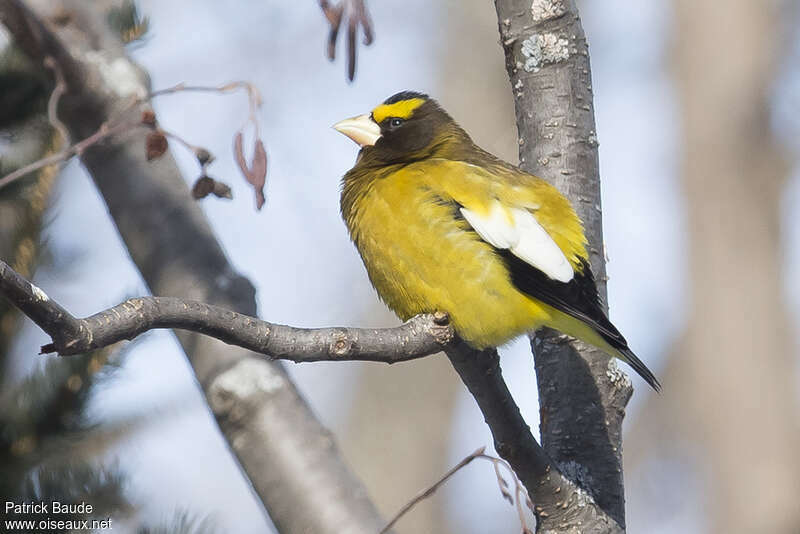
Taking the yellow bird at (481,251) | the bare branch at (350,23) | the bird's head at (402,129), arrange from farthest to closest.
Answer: the bird's head at (402,129) → the yellow bird at (481,251) → the bare branch at (350,23)

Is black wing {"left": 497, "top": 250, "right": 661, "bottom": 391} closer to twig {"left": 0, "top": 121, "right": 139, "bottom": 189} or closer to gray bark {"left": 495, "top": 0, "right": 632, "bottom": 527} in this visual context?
gray bark {"left": 495, "top": 0, "right": 632, "bottom": 527}

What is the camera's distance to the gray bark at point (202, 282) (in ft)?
9.48

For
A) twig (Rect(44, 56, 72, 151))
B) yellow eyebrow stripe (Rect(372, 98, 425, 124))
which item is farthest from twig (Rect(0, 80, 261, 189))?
yellow eyebrow stripe (Rect(372, 98, 425, 124))

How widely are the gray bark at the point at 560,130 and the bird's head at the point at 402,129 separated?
17.0 inches

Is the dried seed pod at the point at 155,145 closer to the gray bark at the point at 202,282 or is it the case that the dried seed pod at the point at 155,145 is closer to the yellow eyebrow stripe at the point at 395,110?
the gray bark at the point at 202,282

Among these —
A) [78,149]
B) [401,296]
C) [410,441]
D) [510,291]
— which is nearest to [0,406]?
[78,149]

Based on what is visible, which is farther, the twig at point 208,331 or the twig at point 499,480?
the twig at point 499,480

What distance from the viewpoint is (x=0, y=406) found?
2484mm

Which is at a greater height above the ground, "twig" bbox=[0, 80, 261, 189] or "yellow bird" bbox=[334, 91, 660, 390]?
"twig" bbox=[0, 80, 261, 189]

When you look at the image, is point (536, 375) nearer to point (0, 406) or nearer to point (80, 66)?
point (0, 406)

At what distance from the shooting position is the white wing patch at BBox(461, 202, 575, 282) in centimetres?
301

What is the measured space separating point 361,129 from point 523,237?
0.93 m

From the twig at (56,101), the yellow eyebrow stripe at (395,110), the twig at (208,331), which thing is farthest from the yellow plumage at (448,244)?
the twig at (56,101)

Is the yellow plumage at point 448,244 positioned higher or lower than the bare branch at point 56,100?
lower
